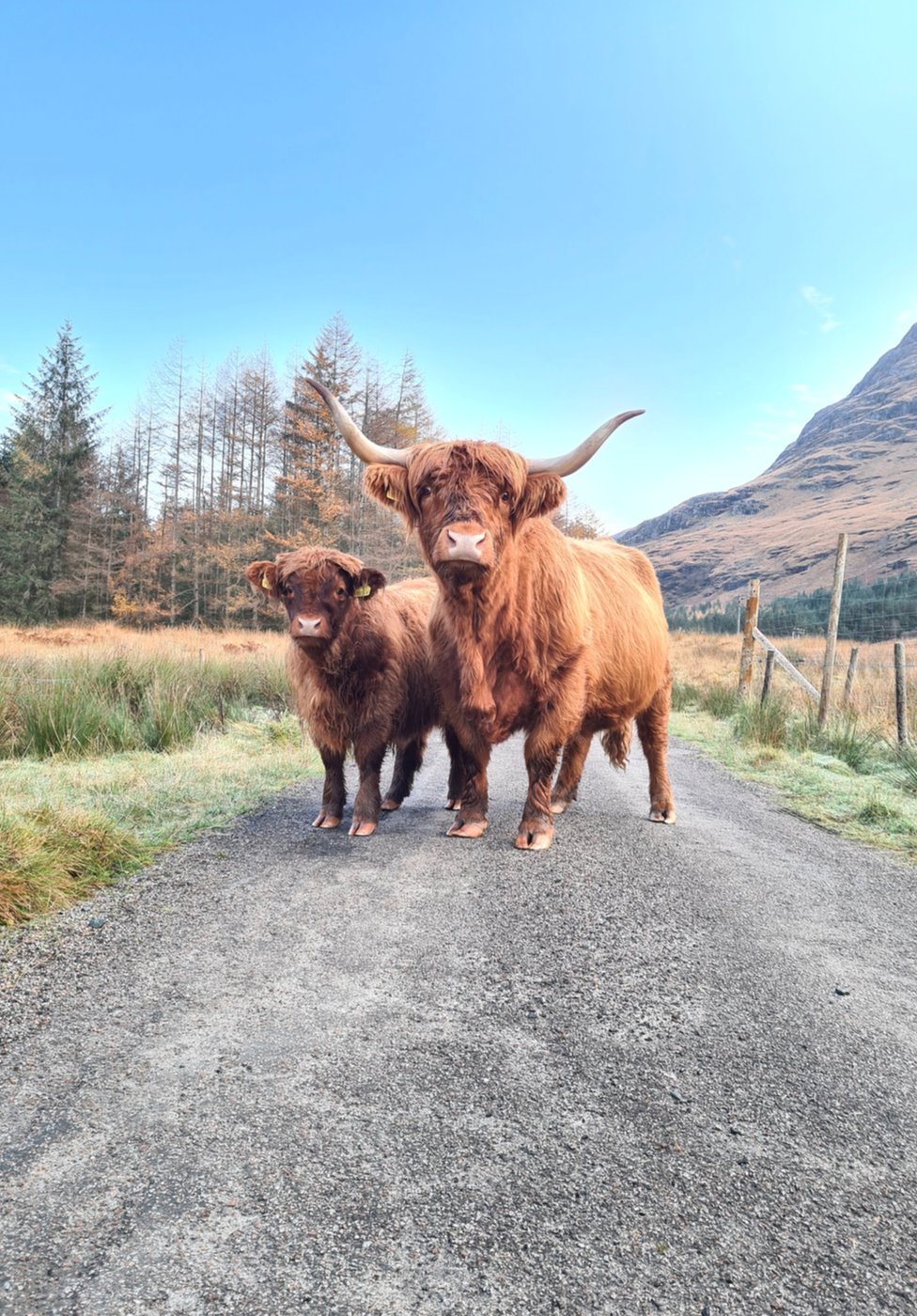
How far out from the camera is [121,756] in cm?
615

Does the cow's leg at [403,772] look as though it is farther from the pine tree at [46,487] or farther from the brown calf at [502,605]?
the pine tree at [46,487]

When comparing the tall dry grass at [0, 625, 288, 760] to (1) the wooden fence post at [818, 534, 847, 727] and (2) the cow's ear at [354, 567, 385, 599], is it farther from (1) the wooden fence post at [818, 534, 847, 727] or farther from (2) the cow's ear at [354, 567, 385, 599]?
(1) the wooden fence post at [818, 534, 847, 727]

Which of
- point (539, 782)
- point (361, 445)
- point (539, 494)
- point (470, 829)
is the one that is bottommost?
point (470, 829)

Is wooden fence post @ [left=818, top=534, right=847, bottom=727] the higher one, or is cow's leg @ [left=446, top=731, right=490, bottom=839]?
wooden fence post @ [left=818, top=534, right=847, bottom=727]

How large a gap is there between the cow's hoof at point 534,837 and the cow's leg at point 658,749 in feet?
3.72

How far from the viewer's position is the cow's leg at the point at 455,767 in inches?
176

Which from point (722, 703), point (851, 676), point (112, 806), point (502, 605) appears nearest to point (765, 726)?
point (851, 676)

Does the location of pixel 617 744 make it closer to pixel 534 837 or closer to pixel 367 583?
pixel 534 837

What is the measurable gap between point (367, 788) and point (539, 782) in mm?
1048

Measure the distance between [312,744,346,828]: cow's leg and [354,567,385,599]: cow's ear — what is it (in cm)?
100

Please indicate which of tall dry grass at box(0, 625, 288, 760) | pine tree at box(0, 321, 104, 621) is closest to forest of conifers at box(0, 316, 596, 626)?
pine tree at box(0, 321, 104, 621)

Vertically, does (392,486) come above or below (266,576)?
above

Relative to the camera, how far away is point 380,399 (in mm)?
28438

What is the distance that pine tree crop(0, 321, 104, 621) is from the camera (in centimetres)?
3025
